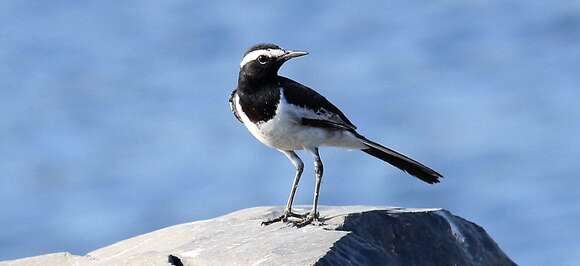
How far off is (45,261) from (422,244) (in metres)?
2.69

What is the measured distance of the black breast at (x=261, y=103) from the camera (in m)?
11.3

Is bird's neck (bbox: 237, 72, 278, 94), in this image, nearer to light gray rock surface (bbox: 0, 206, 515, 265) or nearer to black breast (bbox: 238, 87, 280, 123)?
black breast (bbox: 238, 87, 280, 123)

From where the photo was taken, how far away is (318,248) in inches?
388

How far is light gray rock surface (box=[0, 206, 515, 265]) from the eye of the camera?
9.92 meters

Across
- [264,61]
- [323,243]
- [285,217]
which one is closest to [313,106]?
[264,61]

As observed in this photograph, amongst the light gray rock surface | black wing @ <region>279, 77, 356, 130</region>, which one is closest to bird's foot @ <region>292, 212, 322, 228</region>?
the light gray rock surface

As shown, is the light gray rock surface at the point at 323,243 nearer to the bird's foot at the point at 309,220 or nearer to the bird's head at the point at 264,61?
the bird's foot at the point at 309,220

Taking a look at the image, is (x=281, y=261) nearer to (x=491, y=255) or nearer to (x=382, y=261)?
(x=382, y=261)

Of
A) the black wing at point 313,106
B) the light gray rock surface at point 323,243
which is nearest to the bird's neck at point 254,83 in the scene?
the black wing at point 313,106

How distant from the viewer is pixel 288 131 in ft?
37.0

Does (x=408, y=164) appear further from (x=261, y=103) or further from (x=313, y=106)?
(x=261, y=103)

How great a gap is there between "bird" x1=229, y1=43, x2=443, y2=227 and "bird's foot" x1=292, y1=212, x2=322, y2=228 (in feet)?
0.31

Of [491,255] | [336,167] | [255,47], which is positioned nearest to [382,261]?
[491,255]

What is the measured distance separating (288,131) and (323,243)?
1.53 metres
